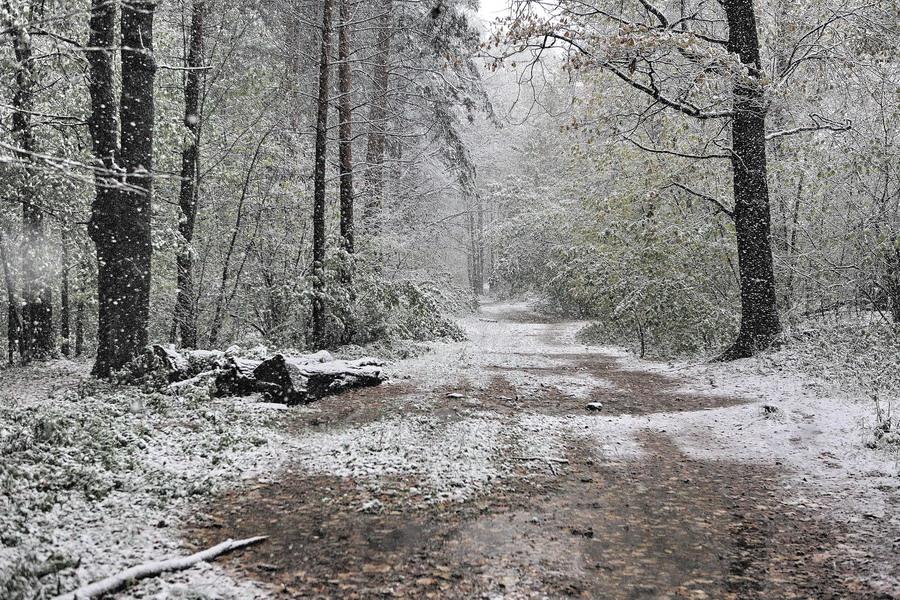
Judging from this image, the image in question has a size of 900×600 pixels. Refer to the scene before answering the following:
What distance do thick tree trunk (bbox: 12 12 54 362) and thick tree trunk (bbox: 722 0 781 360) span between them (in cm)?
1141

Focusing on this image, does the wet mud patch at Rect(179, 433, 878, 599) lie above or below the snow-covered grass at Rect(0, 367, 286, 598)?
below

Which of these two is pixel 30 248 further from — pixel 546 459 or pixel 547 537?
pixel 547 537

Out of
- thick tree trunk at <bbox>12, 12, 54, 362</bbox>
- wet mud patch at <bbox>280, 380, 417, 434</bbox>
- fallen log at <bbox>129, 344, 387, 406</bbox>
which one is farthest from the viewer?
thick tree trunk at <bbox>12, 12, 54, 362</bbox>

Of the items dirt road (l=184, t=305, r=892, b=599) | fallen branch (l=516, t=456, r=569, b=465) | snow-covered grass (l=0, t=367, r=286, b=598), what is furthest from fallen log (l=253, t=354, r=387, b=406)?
fallen branch (l=516, t=456, r=569, b=465)

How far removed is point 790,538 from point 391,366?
304 inches

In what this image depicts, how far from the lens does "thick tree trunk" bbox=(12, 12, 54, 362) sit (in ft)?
28.3

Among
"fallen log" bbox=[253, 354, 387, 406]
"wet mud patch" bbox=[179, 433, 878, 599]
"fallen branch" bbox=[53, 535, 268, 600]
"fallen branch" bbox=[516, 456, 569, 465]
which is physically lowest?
"wet mud patch" bbox=[179, 433, 878, 599]

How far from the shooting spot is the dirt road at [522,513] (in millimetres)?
3420

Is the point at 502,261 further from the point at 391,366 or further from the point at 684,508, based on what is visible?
the point at 684,508

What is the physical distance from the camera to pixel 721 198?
12.8 metres

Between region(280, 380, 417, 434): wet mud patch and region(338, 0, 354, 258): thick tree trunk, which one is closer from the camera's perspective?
region(280, 380, 417, 434): wet mud patch

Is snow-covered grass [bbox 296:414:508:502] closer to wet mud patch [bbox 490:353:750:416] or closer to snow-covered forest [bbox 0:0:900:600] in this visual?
snow-covered forest [bbox 0:0:900:600]

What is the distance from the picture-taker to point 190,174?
40.0 ft

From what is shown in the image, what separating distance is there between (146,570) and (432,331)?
1267 centimetres
